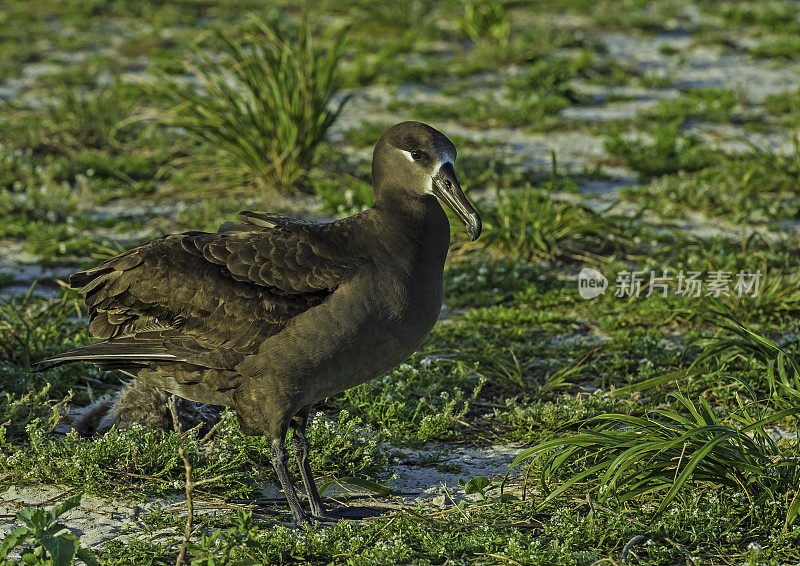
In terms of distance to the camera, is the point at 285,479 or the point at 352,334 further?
the point at 285,479

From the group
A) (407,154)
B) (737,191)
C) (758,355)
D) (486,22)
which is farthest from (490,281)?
(486,22)

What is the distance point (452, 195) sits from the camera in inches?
166

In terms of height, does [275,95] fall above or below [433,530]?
above

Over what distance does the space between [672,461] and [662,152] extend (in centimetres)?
627

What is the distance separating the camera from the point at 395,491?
4570mm


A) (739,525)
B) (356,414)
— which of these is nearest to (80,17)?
(356,414)

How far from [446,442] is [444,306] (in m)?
2.02

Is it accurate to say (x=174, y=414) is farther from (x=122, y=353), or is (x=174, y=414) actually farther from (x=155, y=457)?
(x=122, y=353)

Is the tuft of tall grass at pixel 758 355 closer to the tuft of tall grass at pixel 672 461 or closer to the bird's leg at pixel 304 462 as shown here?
the tuft of tall grass at pixel 672 461

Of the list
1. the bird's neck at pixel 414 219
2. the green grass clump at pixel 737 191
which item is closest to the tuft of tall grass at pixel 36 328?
the bird's neck at pixel 414 219

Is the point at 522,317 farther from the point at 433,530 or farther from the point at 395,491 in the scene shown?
the point at 433,530

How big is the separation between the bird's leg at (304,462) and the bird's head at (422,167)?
1.16 meters

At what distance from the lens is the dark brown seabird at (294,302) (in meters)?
4.03

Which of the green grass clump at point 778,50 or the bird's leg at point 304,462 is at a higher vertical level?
the green grass clump at point 778,50
